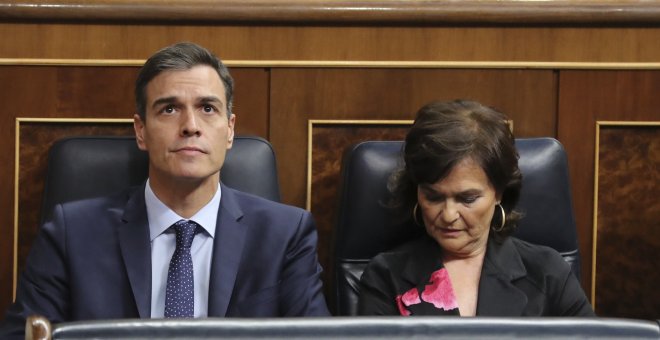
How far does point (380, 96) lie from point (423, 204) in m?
0.48

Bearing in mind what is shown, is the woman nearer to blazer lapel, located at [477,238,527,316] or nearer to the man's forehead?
blazer lapel, located at [477,238,527,316]

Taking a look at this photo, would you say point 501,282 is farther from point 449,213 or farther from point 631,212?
point 631,212

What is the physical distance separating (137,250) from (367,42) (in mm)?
735

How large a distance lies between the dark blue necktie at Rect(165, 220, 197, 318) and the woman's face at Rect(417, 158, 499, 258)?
1.20 ft

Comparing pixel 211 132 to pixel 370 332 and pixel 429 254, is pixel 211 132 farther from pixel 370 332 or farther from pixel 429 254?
pixel 370 332

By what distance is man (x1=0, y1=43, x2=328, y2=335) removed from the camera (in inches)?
54.9

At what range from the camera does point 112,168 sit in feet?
5.35

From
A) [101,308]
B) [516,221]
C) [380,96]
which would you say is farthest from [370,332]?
[380,96]

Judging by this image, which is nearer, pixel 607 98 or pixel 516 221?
pixel 516 221

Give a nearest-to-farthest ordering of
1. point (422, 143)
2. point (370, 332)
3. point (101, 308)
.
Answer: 1. point (370, 332)
2. point (101, 308)
3. point (422, 143)

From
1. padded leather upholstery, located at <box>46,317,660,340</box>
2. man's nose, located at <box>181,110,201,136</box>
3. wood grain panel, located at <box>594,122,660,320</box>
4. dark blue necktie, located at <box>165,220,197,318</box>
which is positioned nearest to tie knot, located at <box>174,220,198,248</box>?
dark blue necktie, located at <box>165,220,197,318</box>

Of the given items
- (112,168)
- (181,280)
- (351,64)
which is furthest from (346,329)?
(351,64)

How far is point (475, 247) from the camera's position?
1.53 m

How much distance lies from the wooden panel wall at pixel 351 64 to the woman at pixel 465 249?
420mm
